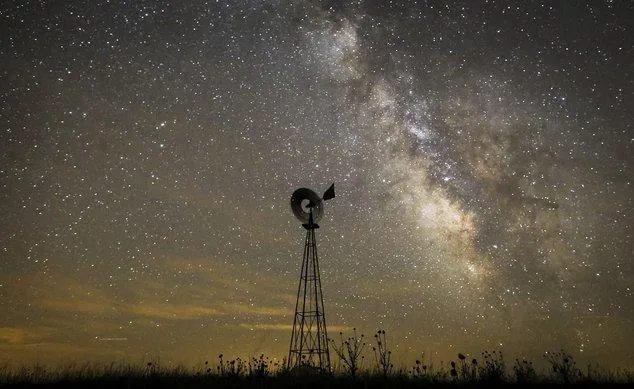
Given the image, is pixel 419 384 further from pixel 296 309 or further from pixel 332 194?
pixel 332 194

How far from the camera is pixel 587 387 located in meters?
9.97

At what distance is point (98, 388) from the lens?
9891mm

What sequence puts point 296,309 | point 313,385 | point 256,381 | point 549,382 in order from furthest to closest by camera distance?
point 296,309 → point 549,382 → point 256,381 → point 313,385

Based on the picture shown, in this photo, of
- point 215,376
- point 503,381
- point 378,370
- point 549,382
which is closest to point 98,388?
point 215,376

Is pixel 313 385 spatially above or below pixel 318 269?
below

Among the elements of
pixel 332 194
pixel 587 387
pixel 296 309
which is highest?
pixel 332 194

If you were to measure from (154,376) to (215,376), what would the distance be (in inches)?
52.9

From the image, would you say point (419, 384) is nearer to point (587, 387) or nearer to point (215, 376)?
point (587, 387)

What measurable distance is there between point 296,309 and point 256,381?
7.91 m

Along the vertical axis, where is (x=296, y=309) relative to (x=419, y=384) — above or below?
above

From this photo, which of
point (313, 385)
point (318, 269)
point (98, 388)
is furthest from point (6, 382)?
point (318, 269)

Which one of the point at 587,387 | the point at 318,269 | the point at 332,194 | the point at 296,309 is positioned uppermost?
the point at 332,194

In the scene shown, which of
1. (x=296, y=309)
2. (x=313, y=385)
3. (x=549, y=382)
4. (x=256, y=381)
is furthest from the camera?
(x=296, y=309)

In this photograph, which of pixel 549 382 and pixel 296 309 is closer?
pixel 549 382
